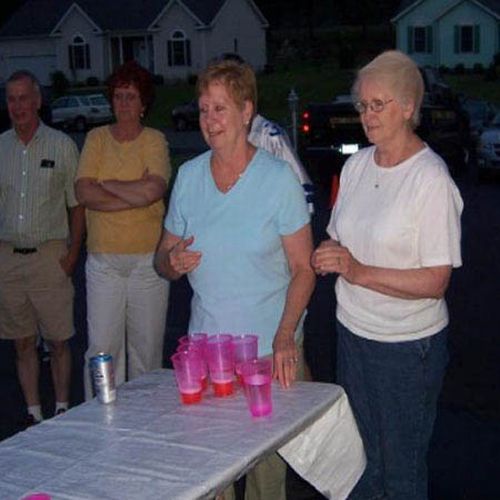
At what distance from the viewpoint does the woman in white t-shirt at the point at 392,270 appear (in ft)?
12.8

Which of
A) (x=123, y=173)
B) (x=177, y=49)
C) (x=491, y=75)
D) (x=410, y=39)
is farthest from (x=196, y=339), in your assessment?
(x=177, y=49)

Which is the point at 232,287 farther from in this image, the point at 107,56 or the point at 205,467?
the point at 107,56

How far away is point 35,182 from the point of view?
5.97 metres

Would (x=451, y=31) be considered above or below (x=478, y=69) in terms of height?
above

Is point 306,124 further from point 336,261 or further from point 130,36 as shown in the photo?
point 130,36

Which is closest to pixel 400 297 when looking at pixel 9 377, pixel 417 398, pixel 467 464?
pixel 417 398

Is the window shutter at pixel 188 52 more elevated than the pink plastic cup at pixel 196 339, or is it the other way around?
the window shutter at pixel 188 52

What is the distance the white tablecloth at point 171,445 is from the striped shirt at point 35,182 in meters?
2.07

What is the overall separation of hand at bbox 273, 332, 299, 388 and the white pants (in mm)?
1650

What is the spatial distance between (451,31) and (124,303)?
176ft

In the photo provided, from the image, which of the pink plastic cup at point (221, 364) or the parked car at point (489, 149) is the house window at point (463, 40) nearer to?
the parked car at point (489, 149)

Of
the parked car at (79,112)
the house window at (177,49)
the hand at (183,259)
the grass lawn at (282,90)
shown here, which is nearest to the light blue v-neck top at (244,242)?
the hand at (183,259)

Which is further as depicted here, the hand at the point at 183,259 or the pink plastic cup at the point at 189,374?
the hand at the point at 183,259

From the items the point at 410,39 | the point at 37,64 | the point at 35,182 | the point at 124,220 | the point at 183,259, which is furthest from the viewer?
the point at 37,64
